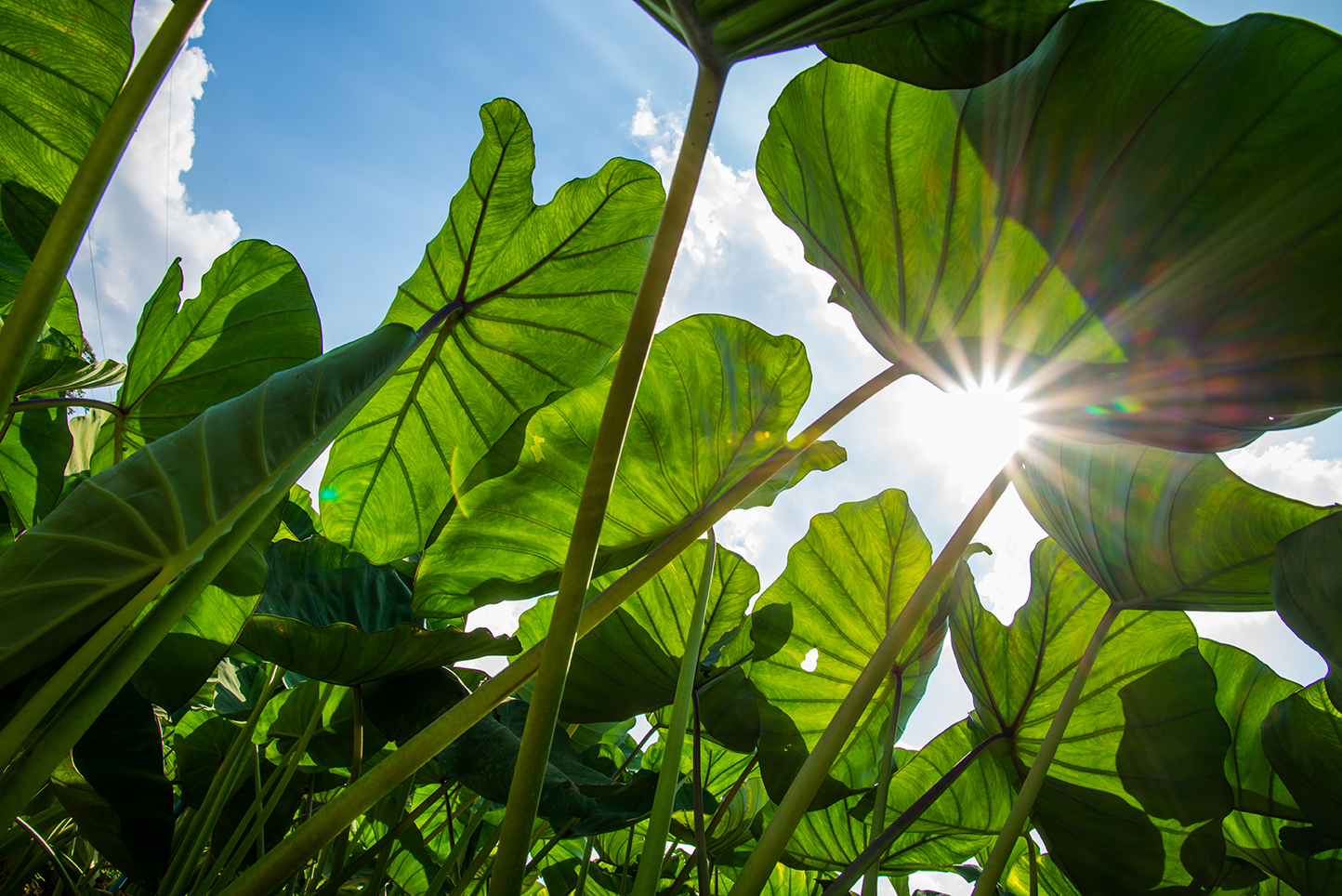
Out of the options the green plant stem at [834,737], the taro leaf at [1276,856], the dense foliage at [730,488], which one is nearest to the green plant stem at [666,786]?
the dense foliage at [730,488]

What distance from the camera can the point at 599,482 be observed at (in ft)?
1.71

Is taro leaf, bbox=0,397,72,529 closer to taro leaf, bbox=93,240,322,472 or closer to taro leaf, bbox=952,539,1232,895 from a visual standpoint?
taro leaf, bbox=93,240,322,472

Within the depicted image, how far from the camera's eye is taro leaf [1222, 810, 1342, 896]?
1283 mm

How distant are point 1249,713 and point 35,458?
233 centimetres

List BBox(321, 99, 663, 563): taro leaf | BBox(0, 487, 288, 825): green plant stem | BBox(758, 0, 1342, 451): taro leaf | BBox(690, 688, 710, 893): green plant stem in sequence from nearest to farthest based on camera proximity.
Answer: BBox(0, 487, 288, 825): green plant stem
BBox(758, 0, 1342, 451): taro leaf
BBox(690, 688, 710, 893): green plant stem
BBox(321, 99, 663, 563): taro leaf

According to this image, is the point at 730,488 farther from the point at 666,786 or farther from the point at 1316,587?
the point at 1316,587

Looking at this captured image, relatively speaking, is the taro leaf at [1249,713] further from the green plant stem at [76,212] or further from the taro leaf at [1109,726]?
the green plant stem at [76,212]

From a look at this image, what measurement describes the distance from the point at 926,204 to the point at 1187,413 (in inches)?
15.3

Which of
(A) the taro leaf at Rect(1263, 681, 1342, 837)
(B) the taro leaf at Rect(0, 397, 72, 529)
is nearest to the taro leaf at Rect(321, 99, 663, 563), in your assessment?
(B) the taro leaf at Rect(0, 397, 72, 529)

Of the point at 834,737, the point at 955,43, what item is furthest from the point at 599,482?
the point at 955,43

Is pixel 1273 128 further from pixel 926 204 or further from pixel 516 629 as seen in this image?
pixel 516 629

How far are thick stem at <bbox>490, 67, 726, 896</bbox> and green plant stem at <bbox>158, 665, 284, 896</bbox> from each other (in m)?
0.74

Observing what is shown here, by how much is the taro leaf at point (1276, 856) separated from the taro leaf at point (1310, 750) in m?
0.29

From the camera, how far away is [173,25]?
1.77ft
